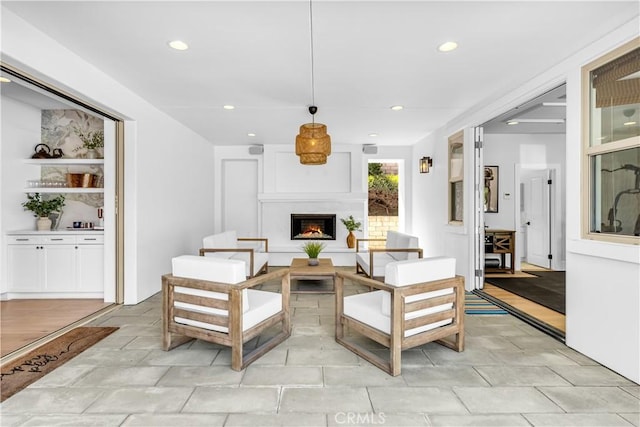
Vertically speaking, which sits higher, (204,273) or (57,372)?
(204,273)

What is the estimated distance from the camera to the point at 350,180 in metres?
6.96

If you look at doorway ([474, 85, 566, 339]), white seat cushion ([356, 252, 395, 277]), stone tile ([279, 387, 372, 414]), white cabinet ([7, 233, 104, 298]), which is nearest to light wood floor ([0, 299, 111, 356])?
white cabinet ([7, 233, 104, 298])

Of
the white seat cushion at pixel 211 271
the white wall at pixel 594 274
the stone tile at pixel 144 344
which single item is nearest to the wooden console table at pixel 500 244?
the white wall at pixel 594 274

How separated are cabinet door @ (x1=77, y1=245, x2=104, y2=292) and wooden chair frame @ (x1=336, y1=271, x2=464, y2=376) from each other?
3280mm

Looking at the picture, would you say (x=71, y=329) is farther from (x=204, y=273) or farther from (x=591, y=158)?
(x=591, y=158)

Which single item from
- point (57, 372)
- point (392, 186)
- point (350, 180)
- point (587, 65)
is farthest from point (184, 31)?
point (392, 186)

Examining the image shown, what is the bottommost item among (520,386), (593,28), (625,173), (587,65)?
(520,386)

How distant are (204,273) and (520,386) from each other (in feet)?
7.85

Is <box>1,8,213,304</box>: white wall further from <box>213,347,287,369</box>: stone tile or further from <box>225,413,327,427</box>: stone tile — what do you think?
<box>225,413,327,427</box>: stone tile

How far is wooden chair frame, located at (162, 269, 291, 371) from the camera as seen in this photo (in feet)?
7.75

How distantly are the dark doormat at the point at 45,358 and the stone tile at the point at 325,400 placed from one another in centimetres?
178

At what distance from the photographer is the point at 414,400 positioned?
2000mm

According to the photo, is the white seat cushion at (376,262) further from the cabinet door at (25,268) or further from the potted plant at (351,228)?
the cabinet door at (25,268)

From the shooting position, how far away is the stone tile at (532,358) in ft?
8.19
